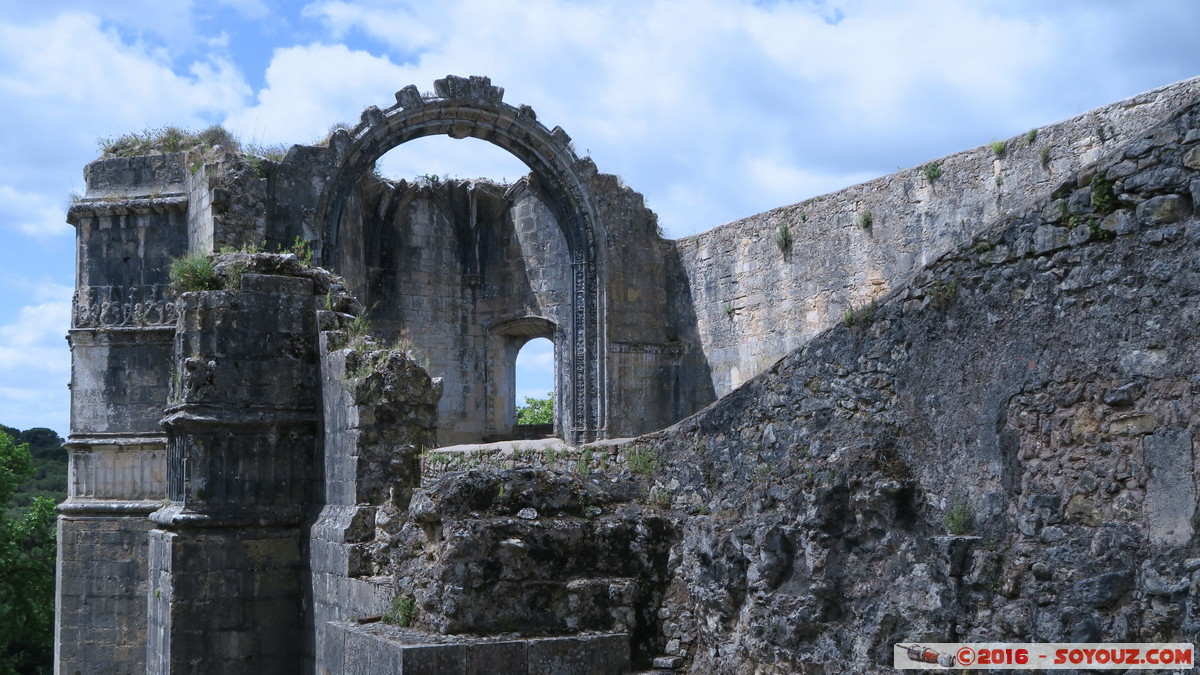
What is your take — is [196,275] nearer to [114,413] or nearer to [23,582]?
[114,413]

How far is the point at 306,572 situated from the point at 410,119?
7836 millimetres

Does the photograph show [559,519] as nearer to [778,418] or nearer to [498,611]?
[498,611]

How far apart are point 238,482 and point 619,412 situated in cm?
801

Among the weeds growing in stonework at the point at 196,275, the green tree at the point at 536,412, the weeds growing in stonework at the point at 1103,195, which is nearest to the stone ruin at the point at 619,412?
the weeds growing in stonework at the point at 1103,195

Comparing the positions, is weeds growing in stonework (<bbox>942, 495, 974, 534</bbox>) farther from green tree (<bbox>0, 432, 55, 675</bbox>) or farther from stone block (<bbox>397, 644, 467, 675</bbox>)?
green tree (<bbox>0, 432, 55, 675</bbox>)

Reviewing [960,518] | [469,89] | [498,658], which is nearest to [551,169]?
[469,89]

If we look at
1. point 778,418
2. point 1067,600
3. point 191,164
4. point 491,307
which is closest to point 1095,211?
point 1067,600

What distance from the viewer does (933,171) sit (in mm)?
12672

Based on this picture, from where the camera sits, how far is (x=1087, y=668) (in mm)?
4055

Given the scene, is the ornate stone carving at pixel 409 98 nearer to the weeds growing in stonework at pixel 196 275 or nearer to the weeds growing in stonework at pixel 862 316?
the weeds growing in stonework at pixel 196 275

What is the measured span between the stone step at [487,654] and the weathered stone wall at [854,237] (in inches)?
175

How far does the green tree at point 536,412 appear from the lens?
3488 cm

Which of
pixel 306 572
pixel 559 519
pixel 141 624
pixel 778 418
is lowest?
pixel 141 624

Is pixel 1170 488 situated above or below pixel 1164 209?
below
